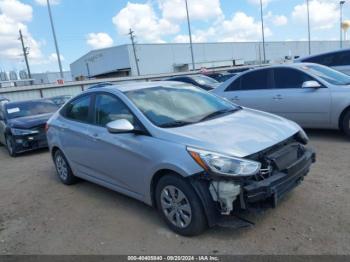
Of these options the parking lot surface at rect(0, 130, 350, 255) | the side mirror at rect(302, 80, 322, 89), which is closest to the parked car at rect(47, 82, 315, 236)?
the parking lot surface at rect(0, 130, 350, 255)

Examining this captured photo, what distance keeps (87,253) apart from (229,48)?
289 ft

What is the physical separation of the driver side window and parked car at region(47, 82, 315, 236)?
1 cm

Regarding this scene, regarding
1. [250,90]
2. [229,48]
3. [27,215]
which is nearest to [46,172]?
[27,215]

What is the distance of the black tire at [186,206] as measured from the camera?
10.4ft

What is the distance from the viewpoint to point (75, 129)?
4.92 metres

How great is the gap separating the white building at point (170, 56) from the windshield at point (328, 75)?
63437 millimetres

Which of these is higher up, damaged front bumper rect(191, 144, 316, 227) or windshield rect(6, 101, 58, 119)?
windshield rect(6, 101, 58, 119)

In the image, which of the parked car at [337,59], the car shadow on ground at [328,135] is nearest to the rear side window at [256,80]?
the car shadow on ground at [328,135]

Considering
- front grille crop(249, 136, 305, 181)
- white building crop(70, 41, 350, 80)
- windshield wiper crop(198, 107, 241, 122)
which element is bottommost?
front grille crop(249, 136, 305, 181)

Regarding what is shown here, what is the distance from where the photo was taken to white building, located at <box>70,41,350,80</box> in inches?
2918

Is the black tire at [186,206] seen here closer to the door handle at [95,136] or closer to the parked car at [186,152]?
the parked car at [186,152]

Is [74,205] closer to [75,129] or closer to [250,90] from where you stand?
[75,129]

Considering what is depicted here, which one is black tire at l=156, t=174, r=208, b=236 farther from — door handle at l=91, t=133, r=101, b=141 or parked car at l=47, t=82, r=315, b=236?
door handle at l=91, t=133, r=101, b=141

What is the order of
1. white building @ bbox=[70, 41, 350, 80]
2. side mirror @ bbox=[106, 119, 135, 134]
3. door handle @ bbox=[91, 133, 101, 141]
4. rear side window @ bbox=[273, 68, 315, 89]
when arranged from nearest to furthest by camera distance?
side mirror @ bbox=[106, 119, 135, 134] < door handle @ bbox=[91, 133, 101, 141] < rear side window @ bbox=[273, 68, 315, 89] < white building @ bbox=[70, 41, 350, 80]
